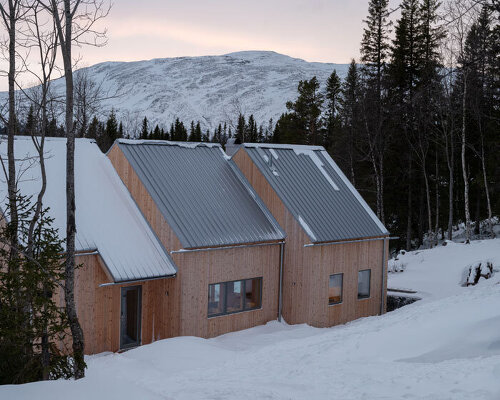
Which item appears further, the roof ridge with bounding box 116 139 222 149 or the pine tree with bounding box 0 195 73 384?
the roof ridge with bounding box 116 139 222 149

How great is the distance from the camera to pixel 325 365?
11469mm

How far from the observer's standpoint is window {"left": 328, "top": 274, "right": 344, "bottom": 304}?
18.9 metres

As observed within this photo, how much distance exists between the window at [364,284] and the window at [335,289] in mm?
1278

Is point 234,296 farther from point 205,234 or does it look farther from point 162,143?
point 162,143

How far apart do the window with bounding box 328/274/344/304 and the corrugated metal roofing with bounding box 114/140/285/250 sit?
8.73 ft

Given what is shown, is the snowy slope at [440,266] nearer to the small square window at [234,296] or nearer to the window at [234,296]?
the window at [234,296]

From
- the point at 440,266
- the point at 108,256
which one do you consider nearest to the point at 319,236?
the point at 108,256

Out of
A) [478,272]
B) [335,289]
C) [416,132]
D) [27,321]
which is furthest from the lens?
[416,132]

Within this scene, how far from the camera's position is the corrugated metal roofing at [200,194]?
16.6m

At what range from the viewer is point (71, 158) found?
9781 millimetres

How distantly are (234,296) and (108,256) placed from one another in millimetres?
4653

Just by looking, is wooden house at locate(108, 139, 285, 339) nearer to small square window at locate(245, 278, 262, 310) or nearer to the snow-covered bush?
small square window at locate(245, 278, 262, 310)

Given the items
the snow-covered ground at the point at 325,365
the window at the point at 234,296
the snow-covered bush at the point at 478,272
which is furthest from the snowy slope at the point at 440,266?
the window at the point at 234,296

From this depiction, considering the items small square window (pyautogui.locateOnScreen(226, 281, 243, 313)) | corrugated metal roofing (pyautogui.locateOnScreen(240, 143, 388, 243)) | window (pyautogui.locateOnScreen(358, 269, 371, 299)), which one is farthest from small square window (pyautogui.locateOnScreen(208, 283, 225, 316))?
window (pyautogui.locateOnScreen(358, 269, 371, 299))
